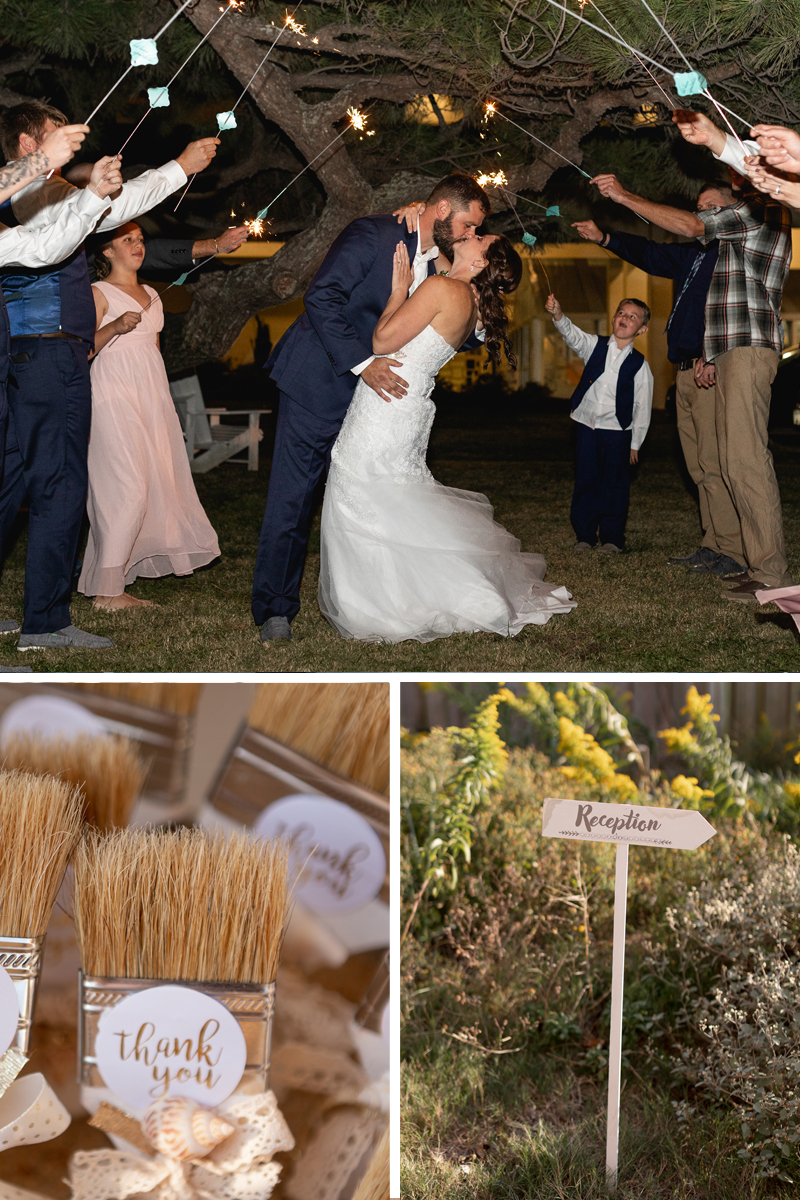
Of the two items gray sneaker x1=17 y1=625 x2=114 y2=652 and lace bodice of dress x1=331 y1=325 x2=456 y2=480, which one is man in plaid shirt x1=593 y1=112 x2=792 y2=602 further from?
gray sneaker x1=17 y1=625 x2=114 y2=652

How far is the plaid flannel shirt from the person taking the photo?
4.72 m

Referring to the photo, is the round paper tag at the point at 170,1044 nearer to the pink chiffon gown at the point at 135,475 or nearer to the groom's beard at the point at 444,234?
the groom's beard at the point at 444,234

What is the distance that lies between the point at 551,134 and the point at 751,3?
330cm

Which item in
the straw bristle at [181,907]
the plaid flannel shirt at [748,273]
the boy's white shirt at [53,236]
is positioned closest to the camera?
the straw bristle at [181,907]

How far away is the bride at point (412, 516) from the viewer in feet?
13.9

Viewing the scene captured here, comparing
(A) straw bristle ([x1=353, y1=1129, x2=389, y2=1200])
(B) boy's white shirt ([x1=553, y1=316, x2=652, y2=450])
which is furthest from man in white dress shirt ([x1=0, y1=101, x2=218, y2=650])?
(B) boy's white shirt ([x1=553, y1=316, x2=652, y2=450])

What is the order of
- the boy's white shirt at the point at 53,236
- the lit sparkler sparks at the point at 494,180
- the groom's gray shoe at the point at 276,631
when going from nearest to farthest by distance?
the boy's white shirt at the point at 53,236
the groom's gray shoe at the point at 276,631
the lit sparkler sparks at the point at 494,180

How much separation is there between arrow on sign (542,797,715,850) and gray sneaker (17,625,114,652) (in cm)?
247

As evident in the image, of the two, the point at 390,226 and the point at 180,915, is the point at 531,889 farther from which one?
the point at 390,226

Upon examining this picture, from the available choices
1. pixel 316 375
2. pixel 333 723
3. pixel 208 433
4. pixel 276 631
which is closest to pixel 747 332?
pixel 316 375

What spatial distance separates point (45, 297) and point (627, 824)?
9.00ft

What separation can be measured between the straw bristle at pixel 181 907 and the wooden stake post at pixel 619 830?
1.85ft

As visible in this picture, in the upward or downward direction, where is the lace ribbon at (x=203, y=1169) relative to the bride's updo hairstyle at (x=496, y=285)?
downward

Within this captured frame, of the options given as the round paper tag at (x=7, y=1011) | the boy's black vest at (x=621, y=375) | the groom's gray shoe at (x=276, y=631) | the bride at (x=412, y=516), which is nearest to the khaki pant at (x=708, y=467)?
the boy's black vest at (x=621, y=375)
